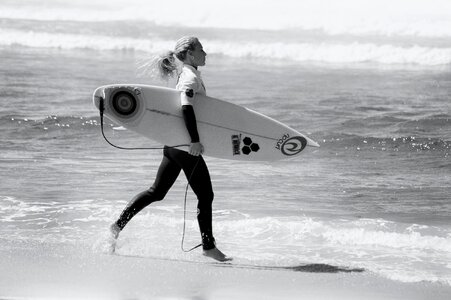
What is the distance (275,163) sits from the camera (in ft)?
30.6

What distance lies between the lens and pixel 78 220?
263 inches

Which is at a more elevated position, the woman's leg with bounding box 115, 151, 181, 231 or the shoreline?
the woman's leg with bounding box 115, 151, 181, 231

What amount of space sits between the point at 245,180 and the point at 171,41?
20.6 meters

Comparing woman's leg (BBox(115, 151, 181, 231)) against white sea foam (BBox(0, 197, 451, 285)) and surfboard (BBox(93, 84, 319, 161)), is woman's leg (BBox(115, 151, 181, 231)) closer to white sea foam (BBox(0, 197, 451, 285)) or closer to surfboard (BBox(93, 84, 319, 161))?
surfboard (BBox(93, 84, 319, 161))

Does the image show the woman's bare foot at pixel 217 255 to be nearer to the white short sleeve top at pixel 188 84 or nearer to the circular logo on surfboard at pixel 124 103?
the white short sleeve top at pixel 188 84

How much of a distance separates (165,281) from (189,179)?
0.73 meters

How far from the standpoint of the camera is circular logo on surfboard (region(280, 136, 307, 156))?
6.08 m

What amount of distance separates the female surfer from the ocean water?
22 cm

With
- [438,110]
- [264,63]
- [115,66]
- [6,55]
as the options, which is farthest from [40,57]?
[438,110]

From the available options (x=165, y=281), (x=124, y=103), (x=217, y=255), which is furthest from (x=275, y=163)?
(x=165, y=281)

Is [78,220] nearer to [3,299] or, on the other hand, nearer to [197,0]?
[3,299]

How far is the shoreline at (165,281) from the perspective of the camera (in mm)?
4691

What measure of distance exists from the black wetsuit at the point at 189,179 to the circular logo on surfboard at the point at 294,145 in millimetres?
797

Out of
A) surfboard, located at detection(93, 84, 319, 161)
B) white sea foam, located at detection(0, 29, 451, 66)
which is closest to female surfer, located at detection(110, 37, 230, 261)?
surfboard, located at detection(93, 84, 319, 161)
